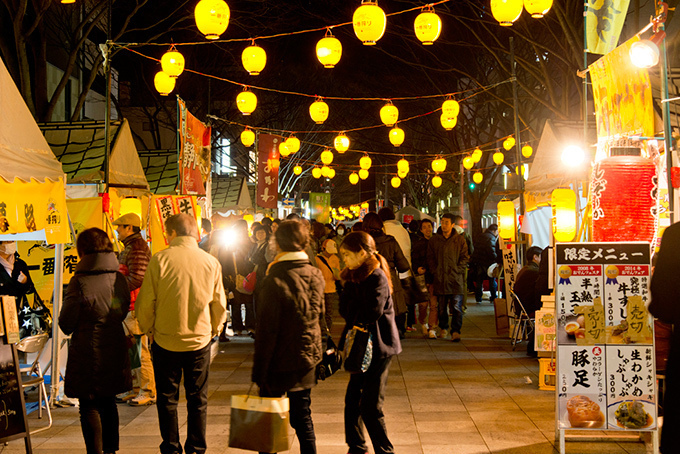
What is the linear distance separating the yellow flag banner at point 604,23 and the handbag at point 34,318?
7.84 metres

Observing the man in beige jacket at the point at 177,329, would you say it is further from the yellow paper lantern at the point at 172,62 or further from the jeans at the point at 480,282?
the jeans at the point at 480,282

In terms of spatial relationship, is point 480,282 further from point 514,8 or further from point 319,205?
point 319,205

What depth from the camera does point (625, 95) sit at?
680 cm

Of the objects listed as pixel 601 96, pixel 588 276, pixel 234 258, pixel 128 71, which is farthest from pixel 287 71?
pixel 588 276

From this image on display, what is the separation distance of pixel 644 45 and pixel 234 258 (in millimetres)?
7822

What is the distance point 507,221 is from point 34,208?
29.4 ft

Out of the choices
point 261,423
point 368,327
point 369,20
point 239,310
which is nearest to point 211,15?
point 369,20

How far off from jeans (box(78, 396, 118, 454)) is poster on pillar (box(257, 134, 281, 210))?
1749 cm

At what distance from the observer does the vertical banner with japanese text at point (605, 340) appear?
557 cm

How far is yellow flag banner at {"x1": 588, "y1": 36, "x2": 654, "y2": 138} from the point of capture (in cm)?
669

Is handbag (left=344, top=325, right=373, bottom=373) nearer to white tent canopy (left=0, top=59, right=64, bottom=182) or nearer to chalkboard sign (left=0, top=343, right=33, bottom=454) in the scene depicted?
chalkboard sign (left=0, top=343, right=33, bottom=454)

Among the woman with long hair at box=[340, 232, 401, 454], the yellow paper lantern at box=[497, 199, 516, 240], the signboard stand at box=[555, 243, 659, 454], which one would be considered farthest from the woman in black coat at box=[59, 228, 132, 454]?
the yellow paper lantern at box=[497, 199, 516, 240]

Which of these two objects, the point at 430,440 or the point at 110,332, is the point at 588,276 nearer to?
the point at 430,440

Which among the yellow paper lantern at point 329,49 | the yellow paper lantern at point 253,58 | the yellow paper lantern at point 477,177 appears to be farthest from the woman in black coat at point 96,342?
the yellow paper lantern at point 477,177
